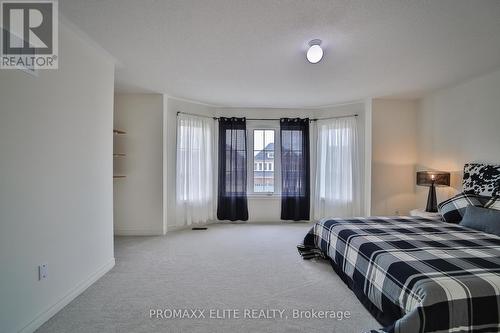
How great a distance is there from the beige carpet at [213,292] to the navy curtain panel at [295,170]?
4.41ft

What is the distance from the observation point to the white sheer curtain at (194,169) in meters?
4.47

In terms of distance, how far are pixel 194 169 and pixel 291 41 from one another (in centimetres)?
299

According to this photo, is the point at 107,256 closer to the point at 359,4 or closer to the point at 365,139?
the point at 359,4

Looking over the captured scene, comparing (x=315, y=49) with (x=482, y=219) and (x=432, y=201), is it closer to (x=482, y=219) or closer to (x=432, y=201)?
(x=482, y=219)

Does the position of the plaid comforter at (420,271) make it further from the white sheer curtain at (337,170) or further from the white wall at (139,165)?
the white wall at (139,165)

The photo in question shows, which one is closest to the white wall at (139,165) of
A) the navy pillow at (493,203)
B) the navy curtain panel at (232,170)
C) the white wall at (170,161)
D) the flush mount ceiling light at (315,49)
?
the white wall at (170,161)

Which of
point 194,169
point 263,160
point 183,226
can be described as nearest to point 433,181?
point 263,160

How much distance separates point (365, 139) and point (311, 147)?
1029 mm

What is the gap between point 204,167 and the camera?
4.69 m

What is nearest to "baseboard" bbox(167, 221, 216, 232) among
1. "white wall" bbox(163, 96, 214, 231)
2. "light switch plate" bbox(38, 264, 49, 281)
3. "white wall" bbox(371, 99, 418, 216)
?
"white wall" bbox(163, 96, 214, 231)

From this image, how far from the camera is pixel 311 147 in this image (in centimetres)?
499

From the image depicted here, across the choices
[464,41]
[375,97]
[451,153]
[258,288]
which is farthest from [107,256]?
[451,153]

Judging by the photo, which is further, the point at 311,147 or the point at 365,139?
the point at 311,147

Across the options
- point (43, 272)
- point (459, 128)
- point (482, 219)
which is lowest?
point (43, 272)
